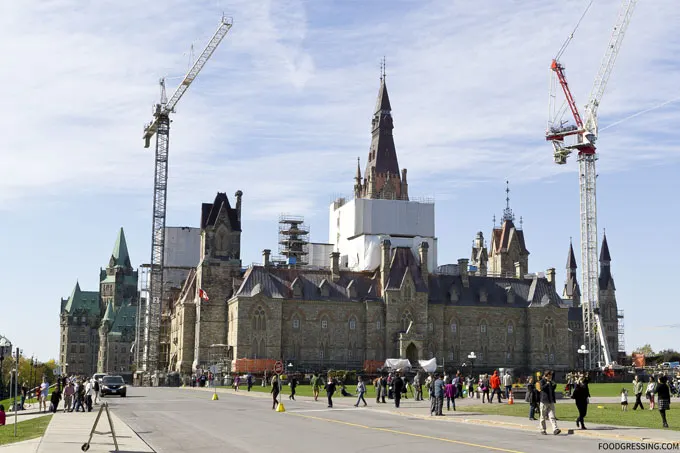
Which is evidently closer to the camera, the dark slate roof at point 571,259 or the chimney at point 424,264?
Result: the chimney at point 424,264

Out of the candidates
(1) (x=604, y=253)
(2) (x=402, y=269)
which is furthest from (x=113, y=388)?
(1) (x=604, y=253)

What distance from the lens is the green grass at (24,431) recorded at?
1115 inches

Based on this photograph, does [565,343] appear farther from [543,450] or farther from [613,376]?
[543,450]

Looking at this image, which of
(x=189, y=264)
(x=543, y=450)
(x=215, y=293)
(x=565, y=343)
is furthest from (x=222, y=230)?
(x=543, y=450)

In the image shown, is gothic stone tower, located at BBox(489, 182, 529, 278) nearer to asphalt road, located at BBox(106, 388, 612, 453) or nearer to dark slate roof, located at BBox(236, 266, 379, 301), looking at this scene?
dark slate roof, located at BBox(236, 266, 379, 301)

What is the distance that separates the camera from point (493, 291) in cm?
11212

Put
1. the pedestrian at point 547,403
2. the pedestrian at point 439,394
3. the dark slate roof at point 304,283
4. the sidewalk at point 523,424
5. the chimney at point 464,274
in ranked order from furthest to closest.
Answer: the chimney at point 464,274 → the dark slate roof at point 304,283 → the pedestrian at point 439,394 → the pedestrian at point 547,403 → the sidewalk at point 523,424

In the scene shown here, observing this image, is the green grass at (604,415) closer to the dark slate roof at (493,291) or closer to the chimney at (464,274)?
the dark slate roof at (493,291)

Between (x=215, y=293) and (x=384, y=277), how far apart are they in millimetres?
19590

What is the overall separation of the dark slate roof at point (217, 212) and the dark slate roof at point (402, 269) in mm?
20280

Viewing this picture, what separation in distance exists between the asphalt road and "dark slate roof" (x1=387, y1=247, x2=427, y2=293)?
62031 mm

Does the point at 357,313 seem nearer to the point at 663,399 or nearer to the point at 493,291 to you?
the point at 493,291

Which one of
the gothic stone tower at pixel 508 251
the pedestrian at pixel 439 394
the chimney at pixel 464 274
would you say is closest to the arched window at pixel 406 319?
the chimney at pixel 464 274

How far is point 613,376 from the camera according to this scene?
3797 inches
